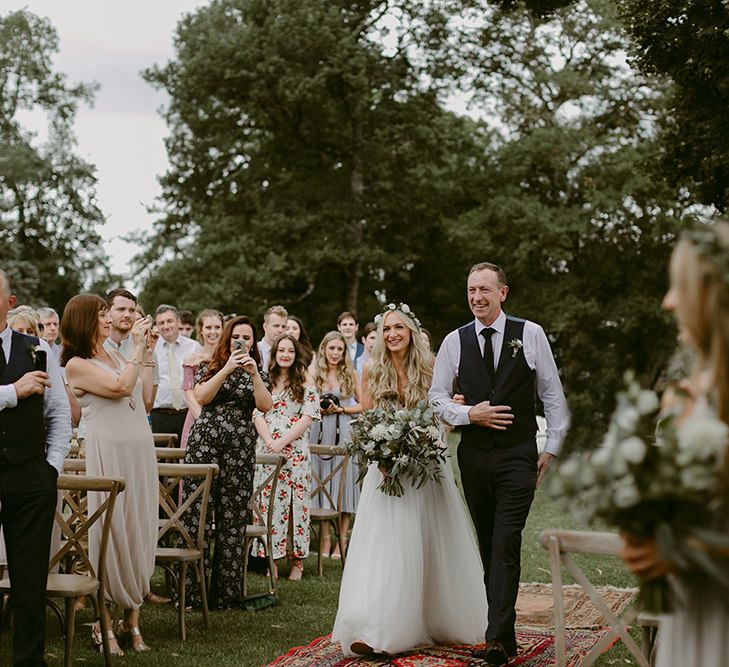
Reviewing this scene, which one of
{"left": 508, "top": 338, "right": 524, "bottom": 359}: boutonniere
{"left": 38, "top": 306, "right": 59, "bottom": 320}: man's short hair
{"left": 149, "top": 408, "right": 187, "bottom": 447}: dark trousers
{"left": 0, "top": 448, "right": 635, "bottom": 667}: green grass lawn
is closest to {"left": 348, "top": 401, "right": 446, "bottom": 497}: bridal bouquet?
{"left": 508, "top": 338, "right": 524, "bottom": 359}: boutonniere

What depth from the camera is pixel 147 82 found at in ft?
106

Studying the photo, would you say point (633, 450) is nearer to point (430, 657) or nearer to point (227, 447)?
point (430, 657)

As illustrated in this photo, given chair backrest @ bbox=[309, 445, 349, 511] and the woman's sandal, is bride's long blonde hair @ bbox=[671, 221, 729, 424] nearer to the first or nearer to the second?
chair backrest @ bbox=[309, 445, 349, 511]

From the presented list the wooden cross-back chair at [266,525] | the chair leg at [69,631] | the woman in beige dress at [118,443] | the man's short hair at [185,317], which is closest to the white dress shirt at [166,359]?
the man's short hair at [185,317]

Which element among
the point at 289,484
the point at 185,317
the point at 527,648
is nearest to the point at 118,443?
the point at 527,648

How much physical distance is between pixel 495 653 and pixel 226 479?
110 inches

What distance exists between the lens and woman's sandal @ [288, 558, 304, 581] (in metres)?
9.94

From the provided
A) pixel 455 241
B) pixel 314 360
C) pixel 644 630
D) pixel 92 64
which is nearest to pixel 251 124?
pixel 455 241

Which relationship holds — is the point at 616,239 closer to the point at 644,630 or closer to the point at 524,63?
the point at 524,63

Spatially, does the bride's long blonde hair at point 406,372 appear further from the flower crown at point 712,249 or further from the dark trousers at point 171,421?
the dark trousers at point 171,421

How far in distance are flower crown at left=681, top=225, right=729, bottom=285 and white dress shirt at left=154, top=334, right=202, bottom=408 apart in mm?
8760

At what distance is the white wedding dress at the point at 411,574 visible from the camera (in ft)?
22.3

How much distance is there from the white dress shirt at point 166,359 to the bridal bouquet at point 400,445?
4740 millimetres

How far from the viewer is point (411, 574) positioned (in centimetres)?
691
